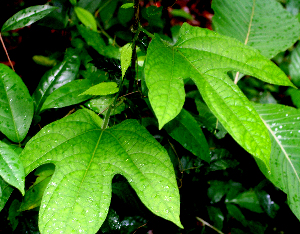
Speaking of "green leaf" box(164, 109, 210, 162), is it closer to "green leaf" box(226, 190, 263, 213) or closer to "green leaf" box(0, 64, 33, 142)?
"green leaf" box(0, 64, 33, 142)

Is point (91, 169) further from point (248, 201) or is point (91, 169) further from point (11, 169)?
point (248, 201)

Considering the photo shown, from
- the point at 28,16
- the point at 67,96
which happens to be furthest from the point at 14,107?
the point at 28,16

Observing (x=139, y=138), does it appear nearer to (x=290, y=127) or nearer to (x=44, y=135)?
(x=44, y=135)

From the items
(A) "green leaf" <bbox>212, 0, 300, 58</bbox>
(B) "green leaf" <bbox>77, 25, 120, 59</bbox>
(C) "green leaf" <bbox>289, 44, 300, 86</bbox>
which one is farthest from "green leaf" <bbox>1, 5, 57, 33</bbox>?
(C) "green leaf" <bbox>289, 44, 300, 86</bbox>

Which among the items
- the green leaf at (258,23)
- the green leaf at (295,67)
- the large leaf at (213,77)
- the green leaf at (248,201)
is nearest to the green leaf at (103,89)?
the large leaf at (213,77)

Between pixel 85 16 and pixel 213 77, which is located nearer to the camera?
pixel 213 77

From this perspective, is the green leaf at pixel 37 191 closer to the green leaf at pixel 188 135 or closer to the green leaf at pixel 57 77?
the green leaf at pixel 57 77

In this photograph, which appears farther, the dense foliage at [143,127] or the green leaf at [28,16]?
the green leaf at [28,16]
